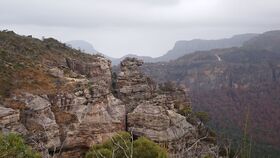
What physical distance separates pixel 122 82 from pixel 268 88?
344ft

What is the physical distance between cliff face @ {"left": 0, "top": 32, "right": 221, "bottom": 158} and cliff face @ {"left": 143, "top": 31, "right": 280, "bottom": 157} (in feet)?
183

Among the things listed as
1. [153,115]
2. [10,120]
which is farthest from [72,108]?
[153,115]

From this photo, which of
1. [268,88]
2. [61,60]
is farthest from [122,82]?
[268,88]

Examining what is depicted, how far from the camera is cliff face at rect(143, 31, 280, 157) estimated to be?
105250mm

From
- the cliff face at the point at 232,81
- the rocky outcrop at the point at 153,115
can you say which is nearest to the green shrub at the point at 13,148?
the rocky outcrop at the point at 153,115

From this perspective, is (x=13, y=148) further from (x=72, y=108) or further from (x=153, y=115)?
(x=153, y=115)

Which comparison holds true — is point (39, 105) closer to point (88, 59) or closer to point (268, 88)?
point (88, 59)

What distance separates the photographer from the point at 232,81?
147500 mm

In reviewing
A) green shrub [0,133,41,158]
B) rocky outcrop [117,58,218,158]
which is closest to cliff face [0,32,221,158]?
rocky outcrop [117,58,218,158]

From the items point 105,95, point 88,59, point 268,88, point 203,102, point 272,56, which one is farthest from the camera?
point 272,56

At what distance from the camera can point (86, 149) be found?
77.2 ft

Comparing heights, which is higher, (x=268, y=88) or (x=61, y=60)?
(x=61, y=60)

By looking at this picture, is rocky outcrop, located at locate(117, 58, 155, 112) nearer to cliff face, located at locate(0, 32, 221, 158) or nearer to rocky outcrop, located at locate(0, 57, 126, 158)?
cliff face, located at locate(0, 32, 221, 158)

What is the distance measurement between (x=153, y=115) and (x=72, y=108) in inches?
188
